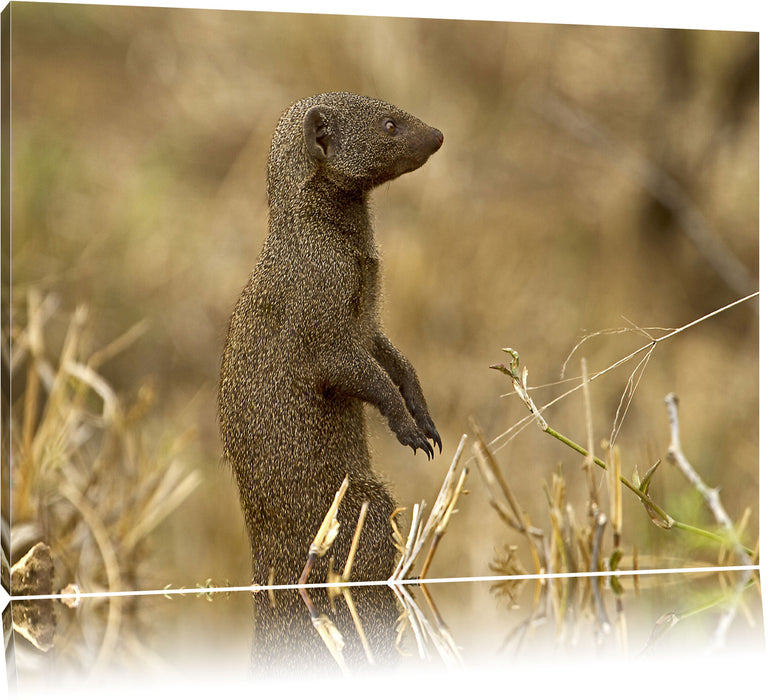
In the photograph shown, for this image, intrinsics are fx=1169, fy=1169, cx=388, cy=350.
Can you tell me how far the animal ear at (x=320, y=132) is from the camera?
316 cm

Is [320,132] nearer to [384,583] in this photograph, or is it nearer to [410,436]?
[410,436]

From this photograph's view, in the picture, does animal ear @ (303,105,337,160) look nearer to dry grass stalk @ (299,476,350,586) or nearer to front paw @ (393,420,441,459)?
front paw @ (393,420,441,459)

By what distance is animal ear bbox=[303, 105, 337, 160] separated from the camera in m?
3.16

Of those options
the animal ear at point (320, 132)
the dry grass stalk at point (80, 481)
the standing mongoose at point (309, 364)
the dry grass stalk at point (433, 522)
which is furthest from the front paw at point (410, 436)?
the dry grass stalk at point (80, 481)

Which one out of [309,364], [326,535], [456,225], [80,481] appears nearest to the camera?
[326,535]

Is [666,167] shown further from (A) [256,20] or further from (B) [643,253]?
(A) [256,20]

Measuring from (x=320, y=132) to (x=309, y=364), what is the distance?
2.08 feet

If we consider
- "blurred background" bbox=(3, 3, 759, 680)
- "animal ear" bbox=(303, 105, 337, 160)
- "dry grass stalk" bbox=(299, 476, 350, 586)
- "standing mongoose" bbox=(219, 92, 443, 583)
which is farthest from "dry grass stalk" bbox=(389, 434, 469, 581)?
"animal ear" bbox=(303, 105, 337, 160)

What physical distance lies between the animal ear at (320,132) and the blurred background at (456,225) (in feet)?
2.61

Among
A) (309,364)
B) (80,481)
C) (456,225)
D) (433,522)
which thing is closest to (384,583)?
(433,522)

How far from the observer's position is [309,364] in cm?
316

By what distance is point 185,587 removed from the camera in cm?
355

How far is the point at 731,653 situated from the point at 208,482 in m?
2.49

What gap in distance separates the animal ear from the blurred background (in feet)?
2.61
